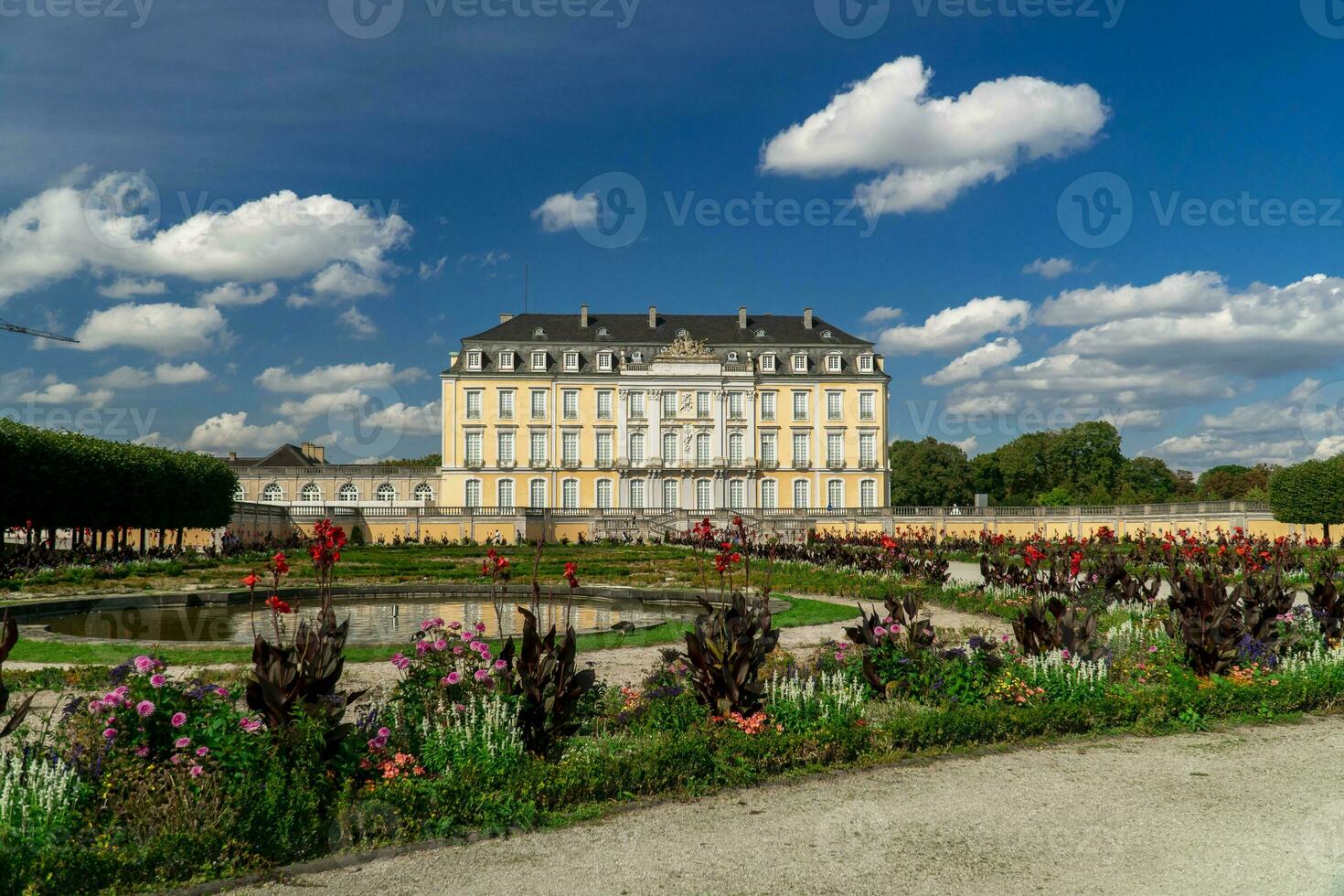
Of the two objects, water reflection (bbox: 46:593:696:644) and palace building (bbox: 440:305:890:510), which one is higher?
palace building (bbox: 440:305:890:510)

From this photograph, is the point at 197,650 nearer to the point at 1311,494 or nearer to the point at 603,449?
the point at 603,449

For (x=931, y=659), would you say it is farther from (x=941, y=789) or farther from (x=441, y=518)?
(x=441, y=518)

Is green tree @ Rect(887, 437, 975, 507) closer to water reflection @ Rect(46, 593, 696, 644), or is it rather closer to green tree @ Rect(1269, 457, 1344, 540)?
green tree @ Rect(1269, 457, 1344, 540)

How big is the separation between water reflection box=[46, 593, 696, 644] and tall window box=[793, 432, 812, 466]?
130ft

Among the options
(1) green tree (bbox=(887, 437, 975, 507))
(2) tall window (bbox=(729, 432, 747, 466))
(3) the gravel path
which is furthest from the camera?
(1) green tree (bbox=(887, 437, 975, 507))

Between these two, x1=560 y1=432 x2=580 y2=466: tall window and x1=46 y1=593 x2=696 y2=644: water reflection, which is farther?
x1=560 y1=432 x2=580 y2=466: tall window

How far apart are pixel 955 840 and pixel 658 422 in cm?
5105

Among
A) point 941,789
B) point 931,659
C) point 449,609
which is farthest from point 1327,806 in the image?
point 449,609

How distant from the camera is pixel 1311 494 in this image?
42.5 m

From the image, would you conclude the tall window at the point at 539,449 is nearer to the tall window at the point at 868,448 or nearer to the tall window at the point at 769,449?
the tall window at the point at 769,449

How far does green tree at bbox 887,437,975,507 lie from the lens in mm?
69062

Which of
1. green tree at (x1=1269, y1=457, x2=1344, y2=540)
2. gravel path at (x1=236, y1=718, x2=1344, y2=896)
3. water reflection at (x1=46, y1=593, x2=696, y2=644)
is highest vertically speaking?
green tree at (x1=1269, y1=457, x2=1344, y2=540)

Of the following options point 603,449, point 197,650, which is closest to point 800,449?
point 603,449

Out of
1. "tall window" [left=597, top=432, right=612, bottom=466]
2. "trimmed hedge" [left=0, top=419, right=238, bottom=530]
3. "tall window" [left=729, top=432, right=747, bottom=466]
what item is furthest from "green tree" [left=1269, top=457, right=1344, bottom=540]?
"trimmed hedge" [left=0, top=419, right=238, bottom=530]
